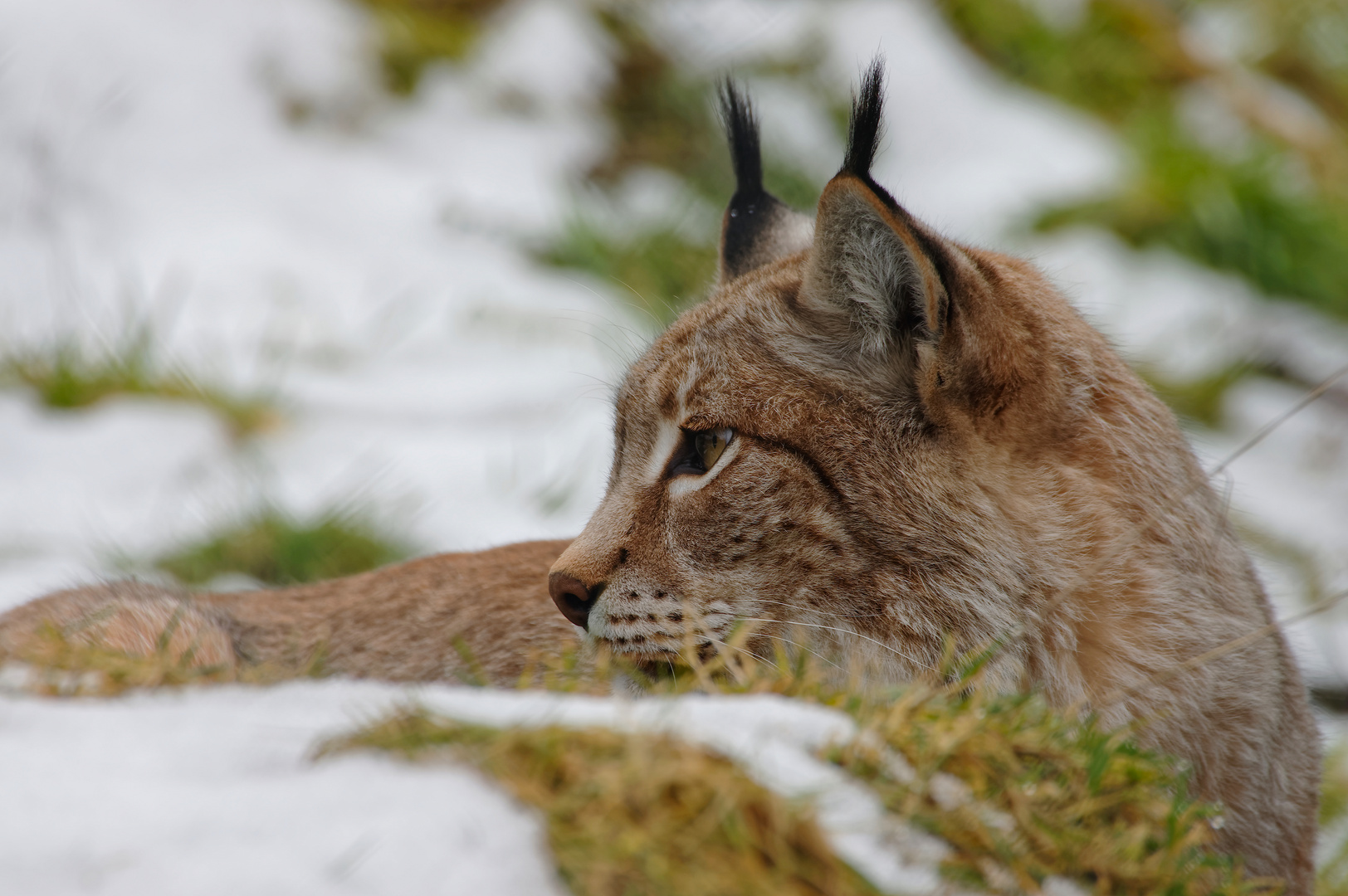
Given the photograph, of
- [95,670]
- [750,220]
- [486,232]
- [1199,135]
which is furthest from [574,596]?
[1199,135]

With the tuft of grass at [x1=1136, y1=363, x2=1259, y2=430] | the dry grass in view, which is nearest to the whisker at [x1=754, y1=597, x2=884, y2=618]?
the dry grass

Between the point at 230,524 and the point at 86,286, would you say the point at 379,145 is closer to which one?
the point at 86,286

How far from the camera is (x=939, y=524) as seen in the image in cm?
255

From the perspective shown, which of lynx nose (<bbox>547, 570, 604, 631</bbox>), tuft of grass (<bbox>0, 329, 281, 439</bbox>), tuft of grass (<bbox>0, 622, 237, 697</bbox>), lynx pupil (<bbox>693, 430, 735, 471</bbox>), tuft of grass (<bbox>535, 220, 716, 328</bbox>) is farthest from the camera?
tuft of grass (<bbox>535, 220, 716, 328</bbox>)

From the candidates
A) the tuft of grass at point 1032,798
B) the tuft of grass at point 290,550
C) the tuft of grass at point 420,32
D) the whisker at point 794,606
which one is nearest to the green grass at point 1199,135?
the tuft of grass at point 420,32

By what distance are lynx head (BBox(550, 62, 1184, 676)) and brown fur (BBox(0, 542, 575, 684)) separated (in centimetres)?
61

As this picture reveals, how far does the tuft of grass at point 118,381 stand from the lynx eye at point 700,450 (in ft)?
12.0

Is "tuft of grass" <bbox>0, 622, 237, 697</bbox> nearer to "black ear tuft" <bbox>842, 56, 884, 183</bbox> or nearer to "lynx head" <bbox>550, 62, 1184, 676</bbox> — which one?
"lynx head" <bbox>550, 62, 1184, 676</bbox>

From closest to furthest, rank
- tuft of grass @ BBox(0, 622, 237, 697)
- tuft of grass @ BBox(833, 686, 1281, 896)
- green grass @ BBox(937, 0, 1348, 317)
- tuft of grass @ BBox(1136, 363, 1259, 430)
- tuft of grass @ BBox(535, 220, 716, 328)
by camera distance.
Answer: tuft of grass @ BBox(833, 686, 1281, 896)
tuft of grass @ BBox(0, 622, 237, 697)
tuft of grass @ BBox(1136, 363, 1259, 430)
tuft of grass @ BBox(535, 220, 716, 328)
green grass @ BBox(937, 0, 1348, 317)

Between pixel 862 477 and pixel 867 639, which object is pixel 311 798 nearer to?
pixel 867 639

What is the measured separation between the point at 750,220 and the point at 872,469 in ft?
4.29

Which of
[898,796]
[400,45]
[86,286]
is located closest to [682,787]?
[898,796]

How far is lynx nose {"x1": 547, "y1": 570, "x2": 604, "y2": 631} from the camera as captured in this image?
103 inches

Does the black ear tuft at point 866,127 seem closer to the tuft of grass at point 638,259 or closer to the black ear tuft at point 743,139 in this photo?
the black ear tuft at point 743,139
